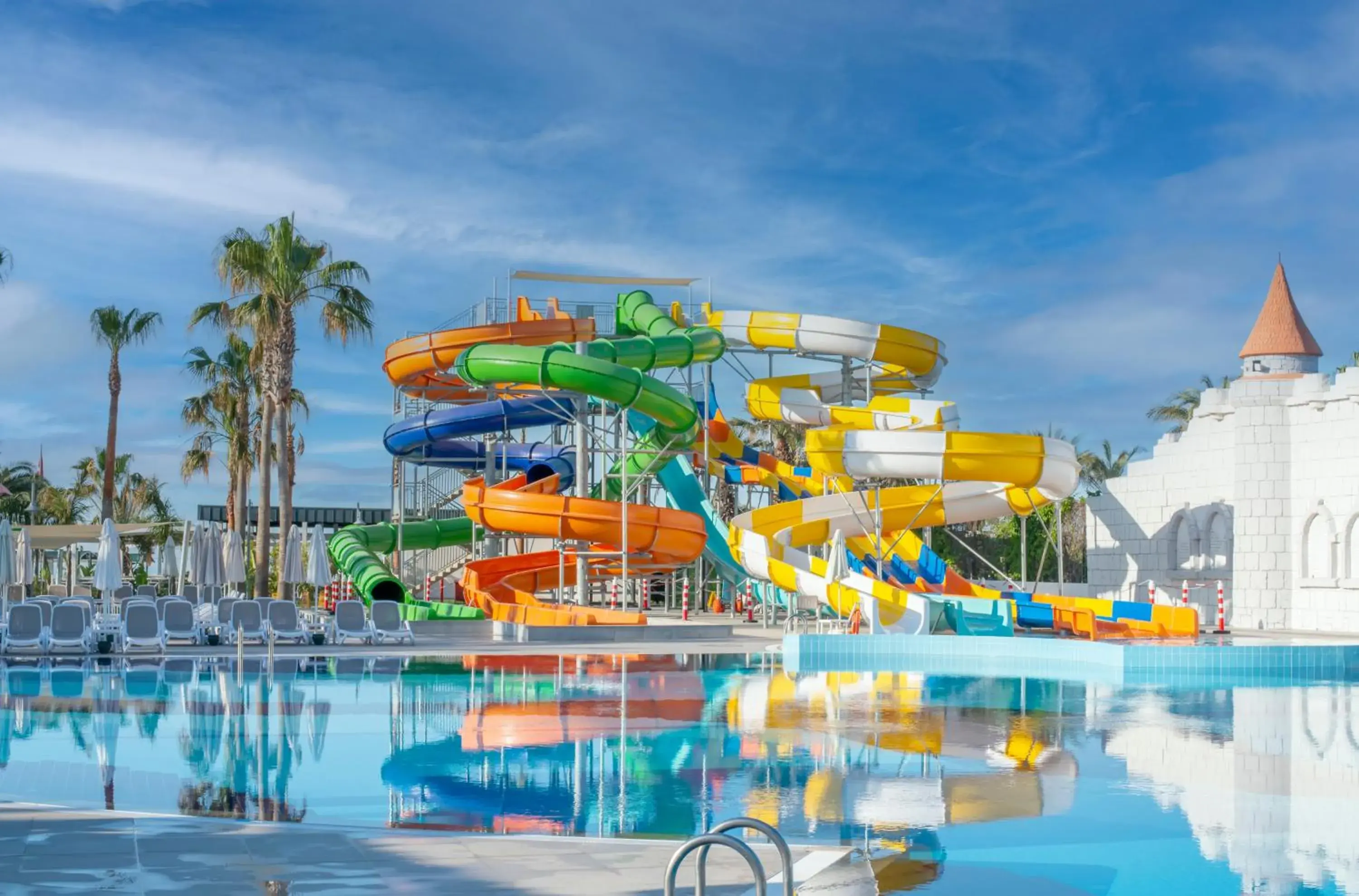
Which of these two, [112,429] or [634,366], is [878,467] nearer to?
[634,366]

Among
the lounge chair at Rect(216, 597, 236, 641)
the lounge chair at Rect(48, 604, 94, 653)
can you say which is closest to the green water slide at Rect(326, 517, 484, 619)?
the lounge chair at Rect(216, 597, 236, 641)

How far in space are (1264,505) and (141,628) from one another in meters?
19.1

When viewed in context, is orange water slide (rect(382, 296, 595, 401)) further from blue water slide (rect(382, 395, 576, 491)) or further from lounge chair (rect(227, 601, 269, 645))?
lounge chair (rect(227, 601, 269, 645))

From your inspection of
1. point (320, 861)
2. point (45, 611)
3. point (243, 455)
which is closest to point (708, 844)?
point (320, 861)

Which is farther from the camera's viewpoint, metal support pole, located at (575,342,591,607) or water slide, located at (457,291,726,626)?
metal support pole, located at (575,342,591,607)

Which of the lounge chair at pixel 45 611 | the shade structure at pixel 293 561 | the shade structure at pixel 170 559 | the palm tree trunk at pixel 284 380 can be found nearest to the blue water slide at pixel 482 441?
the palm tree trunk at pixel 284 380

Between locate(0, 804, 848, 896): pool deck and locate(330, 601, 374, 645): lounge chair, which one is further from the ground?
locate(330, 601, 374, 645): lounge chair

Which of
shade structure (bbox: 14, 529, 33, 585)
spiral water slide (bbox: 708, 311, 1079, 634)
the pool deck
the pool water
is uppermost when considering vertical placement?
spiral water slide (bbox: 708, 311, 1079, 634)

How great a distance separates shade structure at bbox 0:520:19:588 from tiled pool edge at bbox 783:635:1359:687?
10.9 m

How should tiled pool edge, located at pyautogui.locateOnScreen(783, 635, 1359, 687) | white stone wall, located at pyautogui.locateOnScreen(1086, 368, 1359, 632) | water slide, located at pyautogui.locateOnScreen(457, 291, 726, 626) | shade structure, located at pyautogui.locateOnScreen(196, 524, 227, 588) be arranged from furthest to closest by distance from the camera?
white stone wall, located at pyautogui.locateOnScreen(1086, 368, 1359, 632)
water slide, located at pyautogui.locateOnScreen(457, 291, 726, 626)
shade structure, located at pyautogui.locateOnScreen(196, 524, 227, 588)
tiled pool edge, located at pyautogui.locateOnScreen(783, 635, 1359, 687)

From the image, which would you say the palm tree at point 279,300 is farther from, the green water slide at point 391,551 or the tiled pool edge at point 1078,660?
the tiled pool edge at point 1078,660

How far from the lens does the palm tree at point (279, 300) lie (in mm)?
25750

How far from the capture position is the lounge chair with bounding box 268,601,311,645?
19.2 meters

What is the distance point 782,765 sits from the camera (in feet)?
31.1
